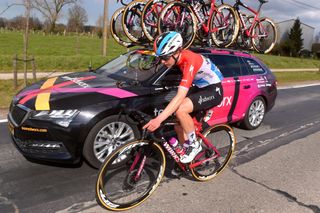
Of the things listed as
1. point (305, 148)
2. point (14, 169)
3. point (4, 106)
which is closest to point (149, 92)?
point (14, 169)

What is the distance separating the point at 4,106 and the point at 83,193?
504 cm

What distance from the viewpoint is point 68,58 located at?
17.9 metres

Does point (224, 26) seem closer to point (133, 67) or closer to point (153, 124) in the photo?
point (133, 67)

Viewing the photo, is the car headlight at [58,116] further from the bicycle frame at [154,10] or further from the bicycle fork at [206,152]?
the bicycle frame at [154,10]

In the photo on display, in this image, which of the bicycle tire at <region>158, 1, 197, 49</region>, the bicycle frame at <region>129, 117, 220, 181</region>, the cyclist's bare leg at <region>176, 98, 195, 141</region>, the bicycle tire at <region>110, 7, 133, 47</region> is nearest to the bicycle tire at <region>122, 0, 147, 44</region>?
the bicycle tire at <region>110, 7, 133, 47</region>

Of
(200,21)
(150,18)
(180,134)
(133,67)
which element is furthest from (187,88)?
(200,21)

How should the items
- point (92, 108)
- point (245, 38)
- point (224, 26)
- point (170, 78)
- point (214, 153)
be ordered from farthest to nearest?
point (245, 38)
point (224, 26)
point (170, 78)
point (214, 153)
point (92, 108)

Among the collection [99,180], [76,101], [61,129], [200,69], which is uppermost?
[200,69]

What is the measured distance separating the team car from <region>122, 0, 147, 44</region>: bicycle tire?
38.3 inches

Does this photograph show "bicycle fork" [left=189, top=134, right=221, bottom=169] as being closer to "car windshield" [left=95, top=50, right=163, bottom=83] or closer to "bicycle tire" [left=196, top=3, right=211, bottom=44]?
"car windshield" [left=95, top=50, right=163, bottom=83]

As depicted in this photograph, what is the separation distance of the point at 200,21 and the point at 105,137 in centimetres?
354

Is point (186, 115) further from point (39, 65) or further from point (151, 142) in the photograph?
point (39, 65)

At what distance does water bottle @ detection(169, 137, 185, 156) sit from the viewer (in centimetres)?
382

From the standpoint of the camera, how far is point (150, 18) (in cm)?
648
